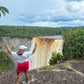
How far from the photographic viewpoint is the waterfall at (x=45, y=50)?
13.4 metres

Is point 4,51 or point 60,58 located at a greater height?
point 60,58

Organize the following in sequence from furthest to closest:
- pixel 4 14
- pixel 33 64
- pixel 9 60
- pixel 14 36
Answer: pixel 14 36, pixel 9 60, pixel 4 14, pixel 33 64

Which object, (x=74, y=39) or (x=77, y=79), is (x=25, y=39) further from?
(x=77, y=79)

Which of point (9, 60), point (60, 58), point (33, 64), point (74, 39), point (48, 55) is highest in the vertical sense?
point (74, 39)

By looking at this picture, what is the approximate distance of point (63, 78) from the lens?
415cm

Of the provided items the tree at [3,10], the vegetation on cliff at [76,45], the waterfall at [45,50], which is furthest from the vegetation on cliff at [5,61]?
the vegetation on cliff at [76,45]

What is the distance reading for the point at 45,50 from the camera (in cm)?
1433

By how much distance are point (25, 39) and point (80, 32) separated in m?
17.6

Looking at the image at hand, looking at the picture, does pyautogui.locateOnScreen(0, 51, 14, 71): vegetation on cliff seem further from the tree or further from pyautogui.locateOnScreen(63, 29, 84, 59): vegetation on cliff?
pyautogui.locateOnScreen(63, 29, 84, 59): vegetation on cliff

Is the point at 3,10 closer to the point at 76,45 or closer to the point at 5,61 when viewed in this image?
the point at 5,61

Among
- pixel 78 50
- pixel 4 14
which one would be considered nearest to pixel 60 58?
pixel 78 50

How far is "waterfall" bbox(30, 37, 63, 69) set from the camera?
13.4 meters

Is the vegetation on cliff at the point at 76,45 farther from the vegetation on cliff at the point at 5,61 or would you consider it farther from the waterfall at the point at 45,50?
the vegetation on cliff at the point at 5,61

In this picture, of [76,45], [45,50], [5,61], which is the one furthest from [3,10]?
[76,45]
